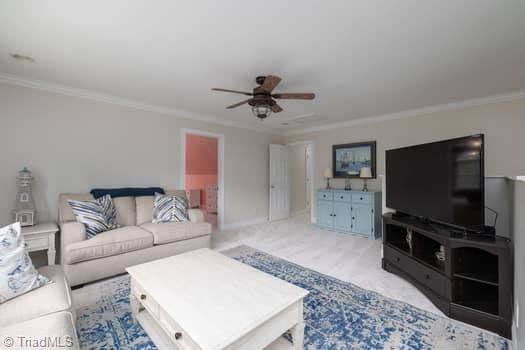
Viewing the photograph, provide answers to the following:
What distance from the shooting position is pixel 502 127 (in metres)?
3.30

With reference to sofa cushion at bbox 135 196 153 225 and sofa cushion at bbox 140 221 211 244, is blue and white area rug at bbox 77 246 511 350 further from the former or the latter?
sofa cushion at bbox 135 196 153 225

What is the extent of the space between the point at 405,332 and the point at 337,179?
373 centimetres

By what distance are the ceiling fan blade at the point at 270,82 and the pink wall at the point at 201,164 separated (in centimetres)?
445

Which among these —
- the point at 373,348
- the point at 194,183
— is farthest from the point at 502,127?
the point at 194,183

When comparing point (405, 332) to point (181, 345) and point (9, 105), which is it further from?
point (9, 105)

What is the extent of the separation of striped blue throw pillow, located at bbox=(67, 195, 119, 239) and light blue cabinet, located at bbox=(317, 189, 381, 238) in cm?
378

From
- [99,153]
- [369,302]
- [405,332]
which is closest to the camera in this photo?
[405,332]

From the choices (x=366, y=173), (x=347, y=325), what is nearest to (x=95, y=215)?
(x=347, y=325)

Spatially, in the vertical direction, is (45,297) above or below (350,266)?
above

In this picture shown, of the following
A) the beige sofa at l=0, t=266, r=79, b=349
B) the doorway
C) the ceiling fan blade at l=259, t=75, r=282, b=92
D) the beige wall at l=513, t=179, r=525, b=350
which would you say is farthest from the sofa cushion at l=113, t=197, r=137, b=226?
the doorway

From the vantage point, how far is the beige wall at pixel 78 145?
2734mm

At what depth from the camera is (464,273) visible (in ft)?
6.21

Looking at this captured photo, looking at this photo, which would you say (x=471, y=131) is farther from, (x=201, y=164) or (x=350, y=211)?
(x=201, y=164)

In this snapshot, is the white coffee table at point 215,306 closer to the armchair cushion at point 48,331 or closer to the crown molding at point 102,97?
the armchair cushion at point 48,331
